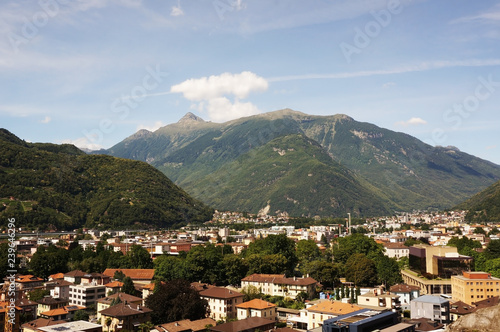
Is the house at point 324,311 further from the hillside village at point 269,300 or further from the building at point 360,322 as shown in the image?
the building at point 360,322

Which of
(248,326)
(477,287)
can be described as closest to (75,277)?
(248,326)

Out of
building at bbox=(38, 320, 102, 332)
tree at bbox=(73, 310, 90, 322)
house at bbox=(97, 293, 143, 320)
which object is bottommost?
tree at bbox=(73, 310, 90, 322)

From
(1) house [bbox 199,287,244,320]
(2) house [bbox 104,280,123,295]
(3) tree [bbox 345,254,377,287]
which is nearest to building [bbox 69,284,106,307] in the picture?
(2) house [bbox 104,280,123,295]

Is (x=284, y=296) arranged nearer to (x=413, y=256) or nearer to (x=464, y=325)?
(x=413, y=256)

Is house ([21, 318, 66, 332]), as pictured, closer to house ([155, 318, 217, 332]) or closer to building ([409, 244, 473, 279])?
house ([155, 318, 217, 332])

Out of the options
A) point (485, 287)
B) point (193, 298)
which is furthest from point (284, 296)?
point (485, 287)
